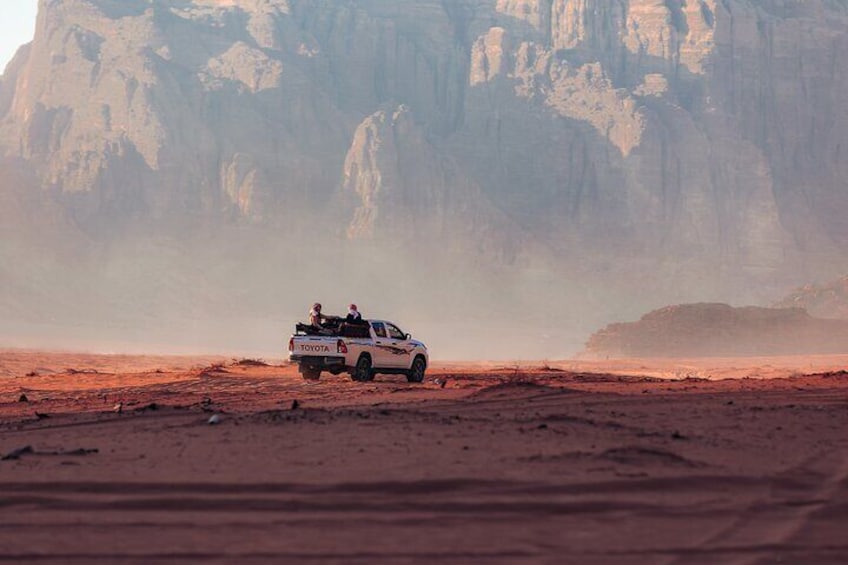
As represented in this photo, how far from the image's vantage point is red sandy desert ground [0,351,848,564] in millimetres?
8758

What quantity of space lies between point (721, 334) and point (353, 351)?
52386 mm

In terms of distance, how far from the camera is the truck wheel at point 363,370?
26.8 meters

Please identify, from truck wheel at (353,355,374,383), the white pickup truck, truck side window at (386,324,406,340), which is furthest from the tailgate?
truck side window at (386,324,406,340)

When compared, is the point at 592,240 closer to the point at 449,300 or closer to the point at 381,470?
the point at 449,300

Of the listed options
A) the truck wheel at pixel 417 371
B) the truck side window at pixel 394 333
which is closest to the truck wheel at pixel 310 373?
the truck side window at pixel 394 333

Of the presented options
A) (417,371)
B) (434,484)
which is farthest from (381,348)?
(434,484)

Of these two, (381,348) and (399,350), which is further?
(399,350)

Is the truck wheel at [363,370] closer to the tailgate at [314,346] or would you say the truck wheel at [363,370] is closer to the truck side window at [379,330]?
the tailgate at [314,346]

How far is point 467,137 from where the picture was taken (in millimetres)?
121312

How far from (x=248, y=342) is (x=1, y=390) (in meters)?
64.7

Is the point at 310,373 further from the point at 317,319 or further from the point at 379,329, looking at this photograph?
the point at 379,329

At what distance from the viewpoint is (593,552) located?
28.2ft

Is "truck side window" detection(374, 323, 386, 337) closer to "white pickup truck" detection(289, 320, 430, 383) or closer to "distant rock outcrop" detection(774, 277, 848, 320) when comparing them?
"white pickup truck" detection(289, 320, 430, 383)

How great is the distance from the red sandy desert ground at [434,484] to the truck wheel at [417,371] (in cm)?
1069
